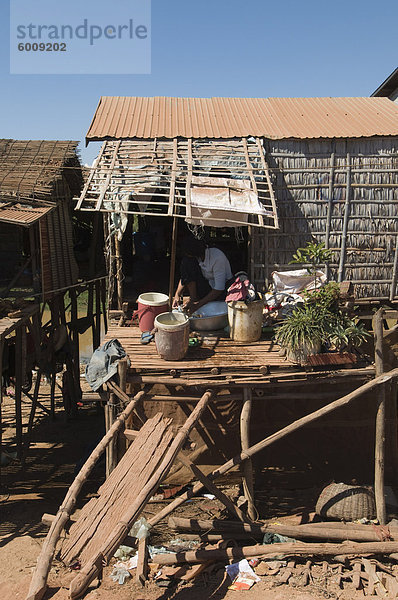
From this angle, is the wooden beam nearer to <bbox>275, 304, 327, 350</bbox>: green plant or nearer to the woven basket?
<bbox>275, 304, 327, 350</bbox>: green plant

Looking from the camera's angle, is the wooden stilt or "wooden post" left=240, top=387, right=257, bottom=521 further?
"wooden post" left=240, top=387, right=257, bottom=521

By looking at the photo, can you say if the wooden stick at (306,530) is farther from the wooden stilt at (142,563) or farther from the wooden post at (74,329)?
the wooden post at (74,329)

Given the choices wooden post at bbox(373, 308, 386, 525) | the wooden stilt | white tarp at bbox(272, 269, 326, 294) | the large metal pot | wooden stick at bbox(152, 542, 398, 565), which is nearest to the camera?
the wooden stilt

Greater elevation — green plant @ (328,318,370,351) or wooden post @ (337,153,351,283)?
wooden post @ (337,153,351,283)

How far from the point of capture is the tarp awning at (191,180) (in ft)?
26.6

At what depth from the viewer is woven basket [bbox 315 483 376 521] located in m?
7.48

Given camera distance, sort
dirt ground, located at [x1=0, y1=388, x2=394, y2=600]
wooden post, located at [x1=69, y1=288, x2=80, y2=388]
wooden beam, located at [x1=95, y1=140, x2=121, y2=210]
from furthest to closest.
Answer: wooden post, located at [x1=69, y1=288, x2=80, y2=388], wooden beam, located at [x1=95, y1=140, x2=121, y2=210], dirt ground, located at [x1=0, y1=388, x2=394, y2=600]

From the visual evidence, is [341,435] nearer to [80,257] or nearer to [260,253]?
[260,253]

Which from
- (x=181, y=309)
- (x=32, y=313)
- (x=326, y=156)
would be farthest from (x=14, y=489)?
(x=326, y=156)

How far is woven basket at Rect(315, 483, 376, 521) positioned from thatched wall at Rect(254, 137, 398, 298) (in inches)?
Result: 143

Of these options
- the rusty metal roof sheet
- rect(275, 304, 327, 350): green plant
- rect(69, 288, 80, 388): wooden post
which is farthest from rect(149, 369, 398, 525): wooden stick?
rect(69, 288, 80, 388): wooden post

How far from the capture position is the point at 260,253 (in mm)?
9234

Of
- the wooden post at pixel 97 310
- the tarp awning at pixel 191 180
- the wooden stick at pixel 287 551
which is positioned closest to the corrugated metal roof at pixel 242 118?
the tarp awning at pixel 191 180

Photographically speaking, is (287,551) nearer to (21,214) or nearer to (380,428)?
(380,428)
